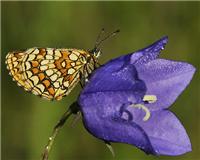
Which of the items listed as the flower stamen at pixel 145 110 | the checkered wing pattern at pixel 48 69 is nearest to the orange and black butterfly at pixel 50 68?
the checkered wing pattern at pixel 48 69

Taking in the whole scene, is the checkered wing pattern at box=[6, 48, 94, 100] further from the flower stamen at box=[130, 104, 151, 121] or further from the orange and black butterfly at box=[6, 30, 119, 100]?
the flower stamen at box=[130, 104, 151, 121]

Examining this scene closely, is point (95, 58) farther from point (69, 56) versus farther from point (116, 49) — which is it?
point (116, 49)

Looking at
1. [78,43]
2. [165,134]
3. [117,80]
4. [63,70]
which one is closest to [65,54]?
[63,70]

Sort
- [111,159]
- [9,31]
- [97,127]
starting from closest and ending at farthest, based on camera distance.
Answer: [97,127], [111,159], [9,31]

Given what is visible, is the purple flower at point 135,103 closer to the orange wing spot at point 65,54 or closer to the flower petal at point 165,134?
the flower petal at point 165,134

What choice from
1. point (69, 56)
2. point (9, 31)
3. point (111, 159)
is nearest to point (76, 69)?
point (69, 56)
